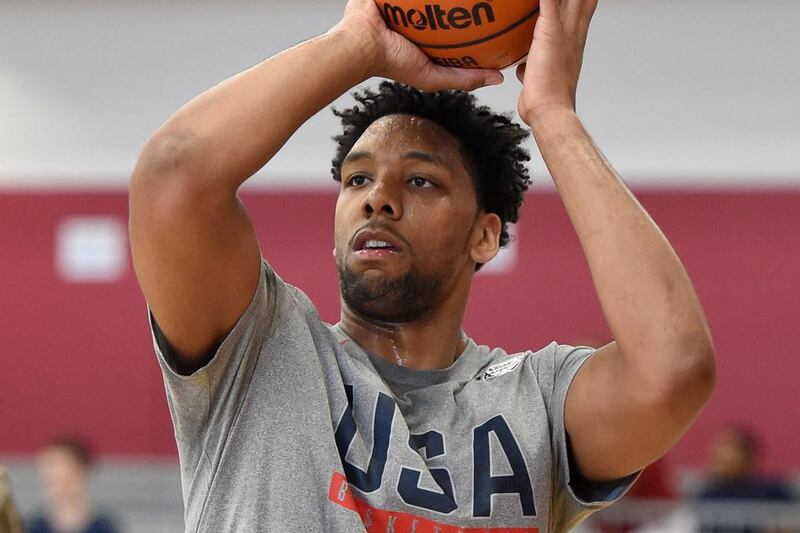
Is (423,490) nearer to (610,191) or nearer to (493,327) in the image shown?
(610,191)

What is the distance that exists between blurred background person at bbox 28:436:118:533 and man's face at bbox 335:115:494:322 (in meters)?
4.20

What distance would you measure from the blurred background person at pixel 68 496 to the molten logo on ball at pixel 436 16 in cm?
453

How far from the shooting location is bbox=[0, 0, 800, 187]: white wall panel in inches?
323

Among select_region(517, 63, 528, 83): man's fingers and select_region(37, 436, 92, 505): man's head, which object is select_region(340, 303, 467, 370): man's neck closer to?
select_region(517, 63, 528, 83): man's fingers

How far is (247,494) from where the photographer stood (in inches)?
81.7

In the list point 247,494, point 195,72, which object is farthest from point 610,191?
point 195,72

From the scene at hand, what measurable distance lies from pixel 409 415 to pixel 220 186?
2.05ft

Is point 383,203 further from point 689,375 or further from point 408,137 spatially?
point 689,375

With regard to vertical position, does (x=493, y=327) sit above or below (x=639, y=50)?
below

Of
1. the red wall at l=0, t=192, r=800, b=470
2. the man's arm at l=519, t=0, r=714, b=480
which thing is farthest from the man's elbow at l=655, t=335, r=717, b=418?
the red wall at l=0, t=192, r=800, b=470

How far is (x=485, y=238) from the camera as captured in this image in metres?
2.61

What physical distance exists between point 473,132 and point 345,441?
2.65ft

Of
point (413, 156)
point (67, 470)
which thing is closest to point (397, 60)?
point (413, 156)

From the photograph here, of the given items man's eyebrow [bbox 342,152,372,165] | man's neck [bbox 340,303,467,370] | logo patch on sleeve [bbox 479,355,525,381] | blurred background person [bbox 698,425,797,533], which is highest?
man's eyebrow [bbox 342,152,372,165]
